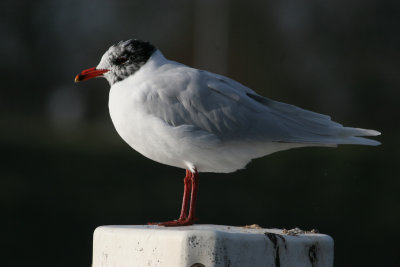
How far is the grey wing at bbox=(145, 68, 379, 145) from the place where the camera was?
3.07 metres

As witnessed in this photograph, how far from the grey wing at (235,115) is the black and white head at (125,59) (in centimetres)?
25

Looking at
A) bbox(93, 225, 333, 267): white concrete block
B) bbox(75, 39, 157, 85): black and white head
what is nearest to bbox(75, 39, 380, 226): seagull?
bbox(75, 39, 157, 85): black and white head

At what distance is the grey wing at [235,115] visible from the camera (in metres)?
3.07

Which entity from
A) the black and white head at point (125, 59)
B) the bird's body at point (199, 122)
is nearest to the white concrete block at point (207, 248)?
the bird's body at point (199, 122)

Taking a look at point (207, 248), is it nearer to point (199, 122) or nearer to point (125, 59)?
point (199, 122)

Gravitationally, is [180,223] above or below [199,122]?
below

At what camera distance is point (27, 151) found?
31.5ft

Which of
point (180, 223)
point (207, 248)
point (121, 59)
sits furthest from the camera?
point (121, 59)

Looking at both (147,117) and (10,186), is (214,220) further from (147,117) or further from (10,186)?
(147,117)

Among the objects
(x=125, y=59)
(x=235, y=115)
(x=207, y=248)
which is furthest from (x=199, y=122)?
(x=207, y=248)

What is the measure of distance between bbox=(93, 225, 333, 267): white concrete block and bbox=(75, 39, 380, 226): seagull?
410 mm

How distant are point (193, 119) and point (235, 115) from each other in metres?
0.20

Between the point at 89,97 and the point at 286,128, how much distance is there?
1436 centimetres

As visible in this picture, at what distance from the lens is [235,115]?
314cm
